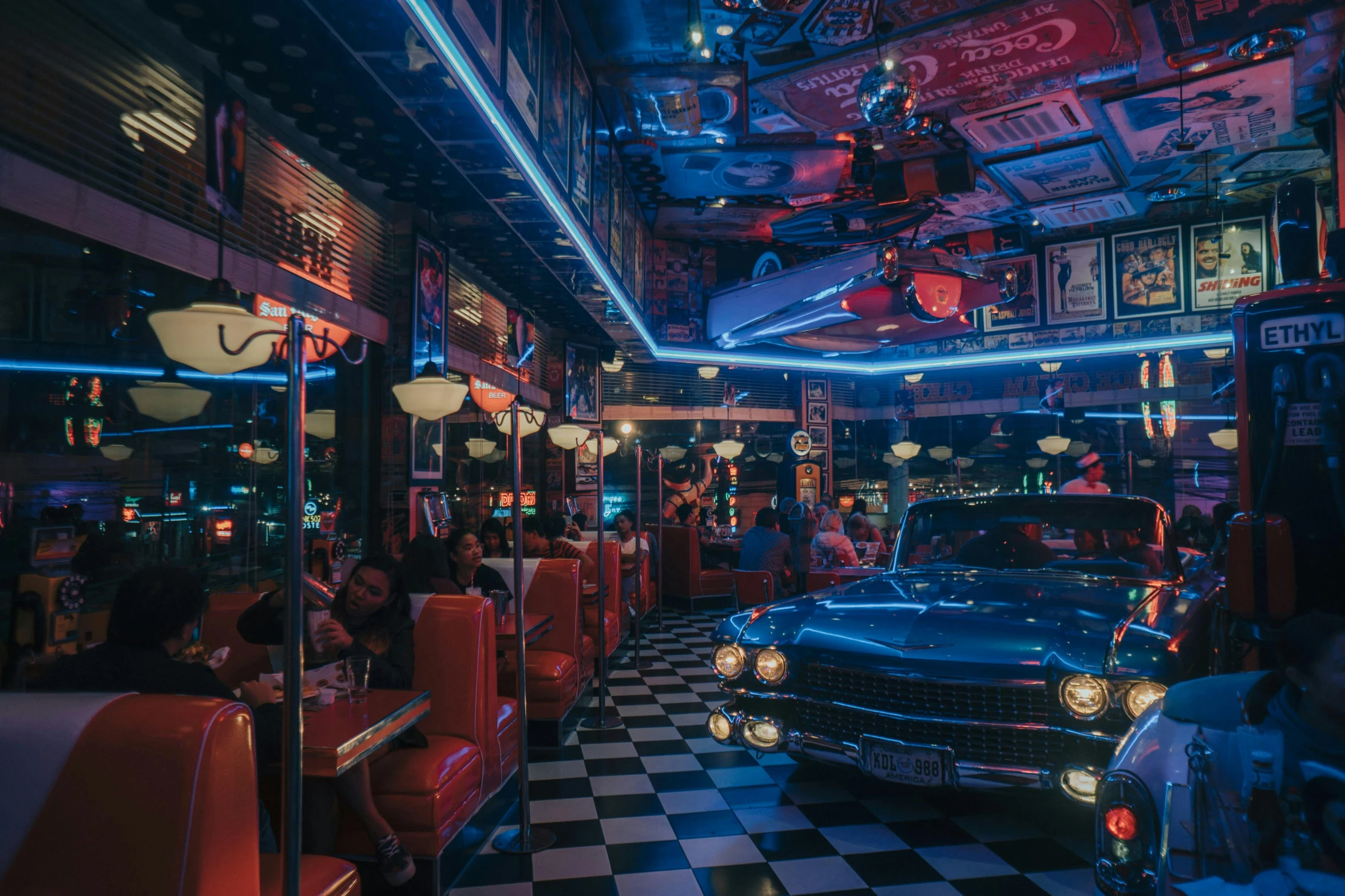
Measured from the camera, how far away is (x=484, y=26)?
150 inches

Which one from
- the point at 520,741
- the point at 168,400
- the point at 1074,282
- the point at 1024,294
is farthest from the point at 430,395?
the point at 1074,282

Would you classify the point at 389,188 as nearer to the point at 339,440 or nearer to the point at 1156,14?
the point at 339,440

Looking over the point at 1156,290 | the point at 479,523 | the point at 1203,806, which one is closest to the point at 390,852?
the point at 1203,806

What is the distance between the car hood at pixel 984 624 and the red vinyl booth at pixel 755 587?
9.36 feet

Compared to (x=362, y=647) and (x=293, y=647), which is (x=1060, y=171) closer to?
(x=362, y=647)

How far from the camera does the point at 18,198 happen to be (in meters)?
2.75

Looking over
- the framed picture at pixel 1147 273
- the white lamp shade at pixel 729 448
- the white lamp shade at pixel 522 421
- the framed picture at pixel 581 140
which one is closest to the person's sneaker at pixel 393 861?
the white lamp shade at pixel 522 421

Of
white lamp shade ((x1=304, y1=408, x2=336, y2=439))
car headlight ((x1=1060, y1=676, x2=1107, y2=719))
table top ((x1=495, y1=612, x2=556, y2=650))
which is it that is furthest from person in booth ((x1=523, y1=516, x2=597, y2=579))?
car headlight ((x1=1060, y1=676, x2=1107, y2=719))

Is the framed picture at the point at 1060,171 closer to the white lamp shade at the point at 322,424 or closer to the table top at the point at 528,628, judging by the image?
the table top at the point at 528,628

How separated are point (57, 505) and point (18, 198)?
3.85 ft

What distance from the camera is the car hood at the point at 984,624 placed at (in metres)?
2.79

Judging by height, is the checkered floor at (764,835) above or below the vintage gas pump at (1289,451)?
below

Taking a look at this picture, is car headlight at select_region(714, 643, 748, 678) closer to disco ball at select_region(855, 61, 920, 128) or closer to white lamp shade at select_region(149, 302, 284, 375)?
white lamp shade at select_region(149, 302, 284, 375)

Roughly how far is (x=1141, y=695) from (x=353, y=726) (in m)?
2.58
